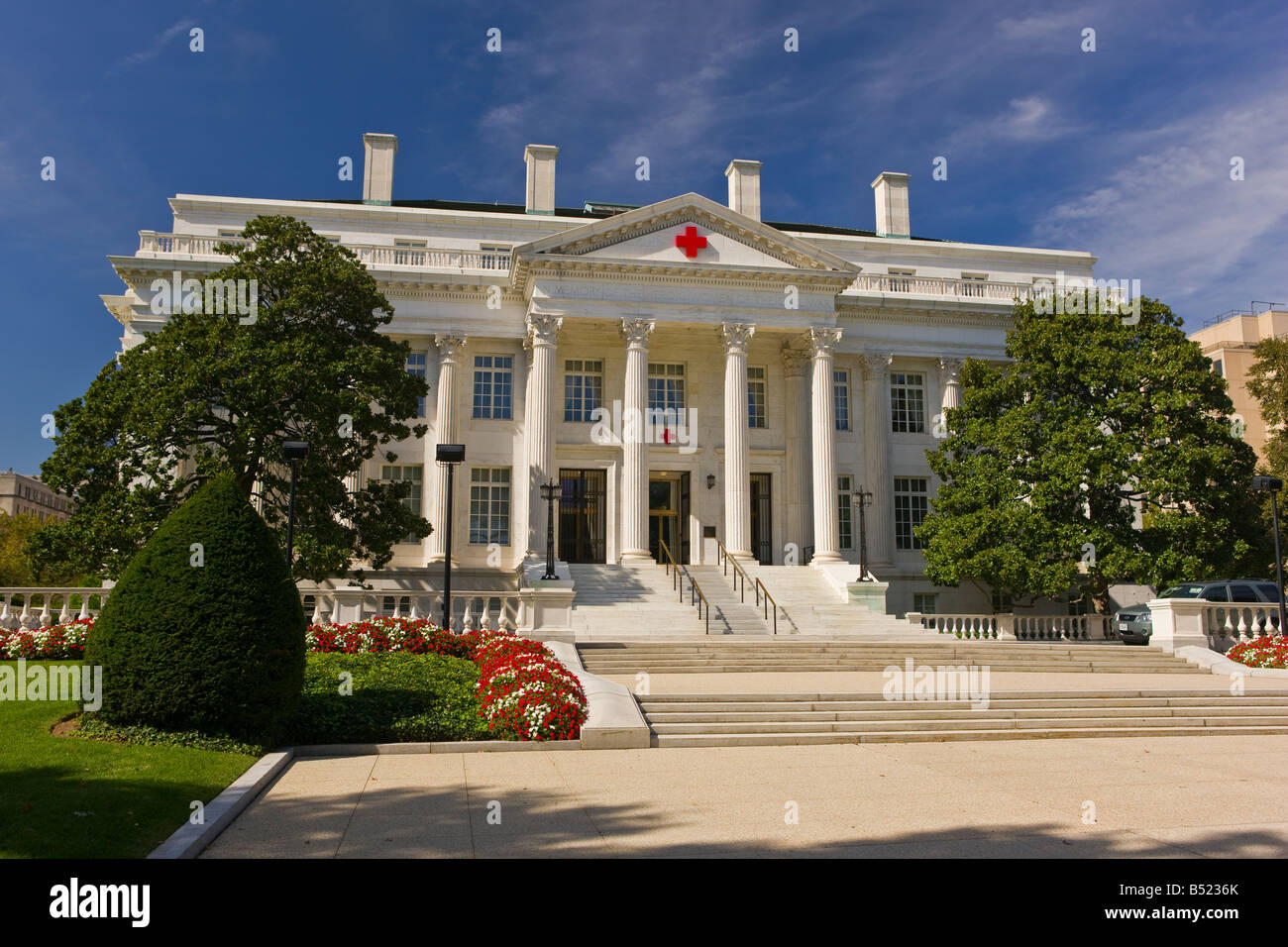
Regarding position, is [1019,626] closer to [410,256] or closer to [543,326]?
[543,326]

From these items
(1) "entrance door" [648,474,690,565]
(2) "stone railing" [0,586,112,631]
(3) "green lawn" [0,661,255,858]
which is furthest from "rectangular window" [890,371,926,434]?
(3) "green lawn" [0,661,255,858]

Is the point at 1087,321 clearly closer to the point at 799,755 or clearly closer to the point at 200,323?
the point at 799,755

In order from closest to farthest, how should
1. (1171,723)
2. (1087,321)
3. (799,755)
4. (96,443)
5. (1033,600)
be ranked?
1. (799,755)
2. (1171,723)
3. (96,443)
4. (1087,321)
5. (1033,600)

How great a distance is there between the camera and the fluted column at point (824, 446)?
31.5 meters

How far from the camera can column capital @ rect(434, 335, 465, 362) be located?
33.2 metres

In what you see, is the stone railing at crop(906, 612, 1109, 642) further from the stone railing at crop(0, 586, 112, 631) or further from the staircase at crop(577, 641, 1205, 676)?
the stone railing at crop(0, 586, 112, 631)

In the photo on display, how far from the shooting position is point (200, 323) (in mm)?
24172

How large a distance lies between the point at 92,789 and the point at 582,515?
85.5 ft

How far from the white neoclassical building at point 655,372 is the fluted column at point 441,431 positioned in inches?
3.0

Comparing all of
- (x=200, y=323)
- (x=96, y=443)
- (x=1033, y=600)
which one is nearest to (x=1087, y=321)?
(x=1033, y=600)

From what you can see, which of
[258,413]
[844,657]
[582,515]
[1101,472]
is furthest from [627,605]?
[1101,472]

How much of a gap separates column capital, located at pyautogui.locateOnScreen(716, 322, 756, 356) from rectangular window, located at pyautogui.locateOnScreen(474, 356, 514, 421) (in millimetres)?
8033

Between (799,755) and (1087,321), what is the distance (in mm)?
22801

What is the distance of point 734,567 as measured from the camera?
2969 centimetres
